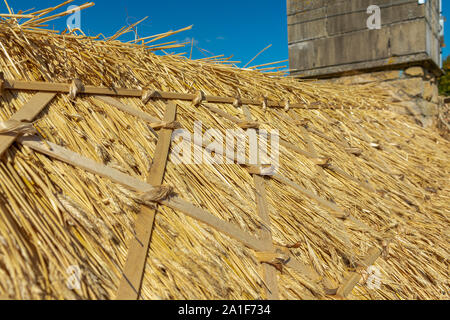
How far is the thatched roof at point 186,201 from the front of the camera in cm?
108

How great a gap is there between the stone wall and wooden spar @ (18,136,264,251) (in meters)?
3.45

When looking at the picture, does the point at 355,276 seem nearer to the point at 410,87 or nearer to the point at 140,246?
the point at 140,246

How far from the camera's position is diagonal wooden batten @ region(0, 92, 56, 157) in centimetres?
118

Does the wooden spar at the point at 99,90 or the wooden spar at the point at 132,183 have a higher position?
the wooden spar at the point at 99,90

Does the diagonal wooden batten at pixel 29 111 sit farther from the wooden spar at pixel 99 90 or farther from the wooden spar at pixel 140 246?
the wooden spar at pixel 140 246

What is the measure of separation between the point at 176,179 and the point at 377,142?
228cm

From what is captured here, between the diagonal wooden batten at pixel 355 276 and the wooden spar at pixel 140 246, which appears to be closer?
the wooden spar at pixel 140 246

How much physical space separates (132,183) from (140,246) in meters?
0.25

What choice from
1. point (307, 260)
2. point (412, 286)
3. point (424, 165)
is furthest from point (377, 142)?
point (307, 260)

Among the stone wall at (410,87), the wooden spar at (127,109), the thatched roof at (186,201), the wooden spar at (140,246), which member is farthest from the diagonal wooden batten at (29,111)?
the stone wall at (410,87)

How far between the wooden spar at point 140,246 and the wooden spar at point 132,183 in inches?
3.3

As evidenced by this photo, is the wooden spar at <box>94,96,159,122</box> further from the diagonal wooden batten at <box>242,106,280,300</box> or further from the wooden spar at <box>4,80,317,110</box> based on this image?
the diagonal wooden batten at <box>242,106,280,300</box>

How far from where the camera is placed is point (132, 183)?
1.34 m
